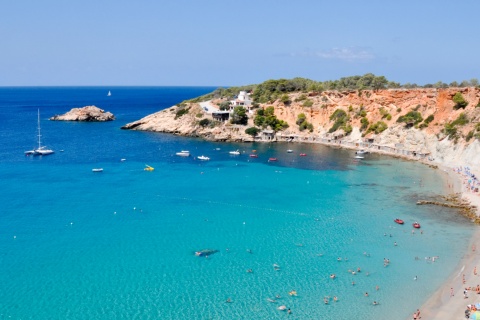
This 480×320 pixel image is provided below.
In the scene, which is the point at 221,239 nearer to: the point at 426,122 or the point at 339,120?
the point at 426,122

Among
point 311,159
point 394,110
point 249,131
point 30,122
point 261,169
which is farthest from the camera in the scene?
point 30,122

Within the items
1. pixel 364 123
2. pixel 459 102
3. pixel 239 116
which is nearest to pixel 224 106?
pixel 239 116

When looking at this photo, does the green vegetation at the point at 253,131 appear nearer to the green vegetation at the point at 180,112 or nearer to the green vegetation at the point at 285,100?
the green vegetation at the point at 285,100

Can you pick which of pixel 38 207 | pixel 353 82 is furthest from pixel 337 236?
pixel 353 82

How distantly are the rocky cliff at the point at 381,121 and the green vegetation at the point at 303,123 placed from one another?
60 cm

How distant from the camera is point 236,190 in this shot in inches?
1928

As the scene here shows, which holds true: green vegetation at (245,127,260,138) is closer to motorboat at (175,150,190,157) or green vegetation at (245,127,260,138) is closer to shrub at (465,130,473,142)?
motorboat at (175,150,190,157)

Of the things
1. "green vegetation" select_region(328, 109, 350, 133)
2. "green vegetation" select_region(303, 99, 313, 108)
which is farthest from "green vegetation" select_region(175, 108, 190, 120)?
"green vegetation" select_region(328, 109, 350, 133)

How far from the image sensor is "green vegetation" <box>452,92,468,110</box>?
65.8 m

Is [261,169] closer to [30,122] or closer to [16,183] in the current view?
[16,183]

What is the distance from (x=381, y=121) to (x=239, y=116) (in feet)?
86.3

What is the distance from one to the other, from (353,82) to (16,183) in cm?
7099

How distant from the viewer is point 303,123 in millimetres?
83125

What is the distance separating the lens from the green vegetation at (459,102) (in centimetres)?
6575
